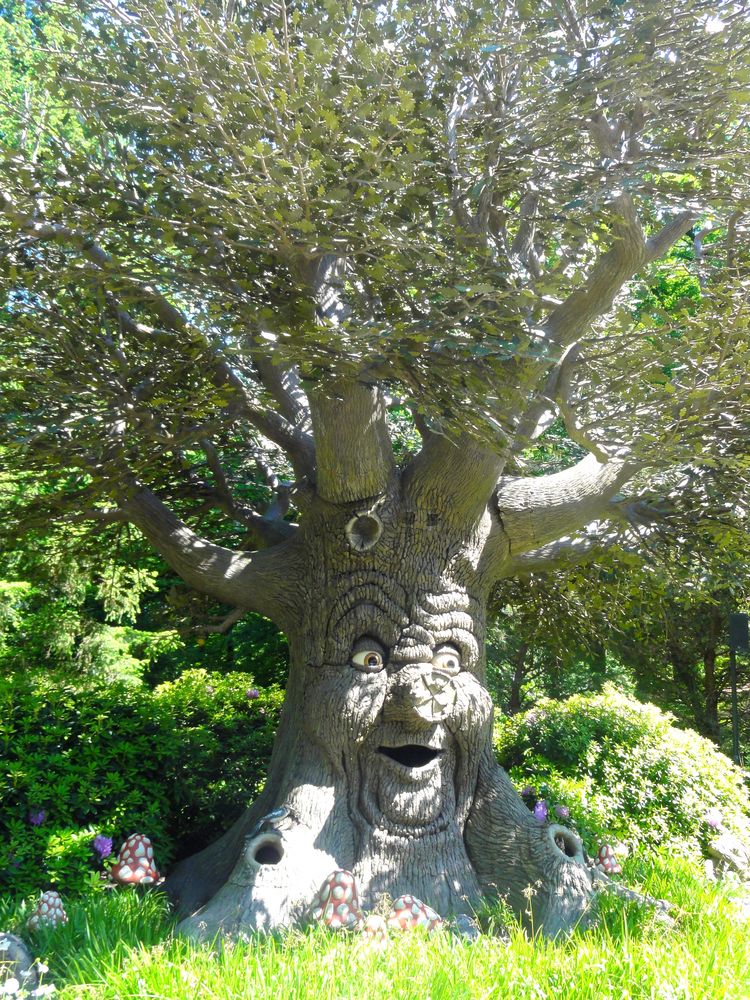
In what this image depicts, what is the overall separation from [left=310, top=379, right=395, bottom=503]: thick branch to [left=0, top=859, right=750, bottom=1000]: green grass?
2.71 metres

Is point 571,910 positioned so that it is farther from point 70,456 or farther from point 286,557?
point 70,456

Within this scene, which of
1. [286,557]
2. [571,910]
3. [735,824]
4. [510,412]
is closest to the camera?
[571,910]

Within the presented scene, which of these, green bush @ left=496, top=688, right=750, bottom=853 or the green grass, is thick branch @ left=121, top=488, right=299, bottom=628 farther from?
green bush @ left=496, top=688, right=750, bottom=853

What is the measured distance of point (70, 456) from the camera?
551 cm

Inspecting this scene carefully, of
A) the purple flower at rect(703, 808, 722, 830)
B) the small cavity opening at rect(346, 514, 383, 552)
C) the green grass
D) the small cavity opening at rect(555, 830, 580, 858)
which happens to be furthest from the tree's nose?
the purple flower at rect(703, 808, 722, 830)

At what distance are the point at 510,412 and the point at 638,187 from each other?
1451 millimetres

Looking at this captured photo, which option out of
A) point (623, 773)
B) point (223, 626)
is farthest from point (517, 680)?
point (223, 626)

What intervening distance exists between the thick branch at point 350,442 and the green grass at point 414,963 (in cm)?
271

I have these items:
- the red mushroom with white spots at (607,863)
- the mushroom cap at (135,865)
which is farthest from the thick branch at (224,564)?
the red mushroom with white spots at (607,863)

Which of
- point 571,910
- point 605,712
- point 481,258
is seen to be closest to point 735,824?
point 605,712

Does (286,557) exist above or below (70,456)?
below

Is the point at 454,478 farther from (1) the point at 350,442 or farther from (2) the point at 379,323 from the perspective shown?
(2) the point at 379,323

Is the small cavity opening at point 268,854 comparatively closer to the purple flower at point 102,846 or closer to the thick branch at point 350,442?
the purple flower at point 102,846

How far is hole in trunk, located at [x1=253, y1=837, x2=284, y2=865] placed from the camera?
475 centimetres
